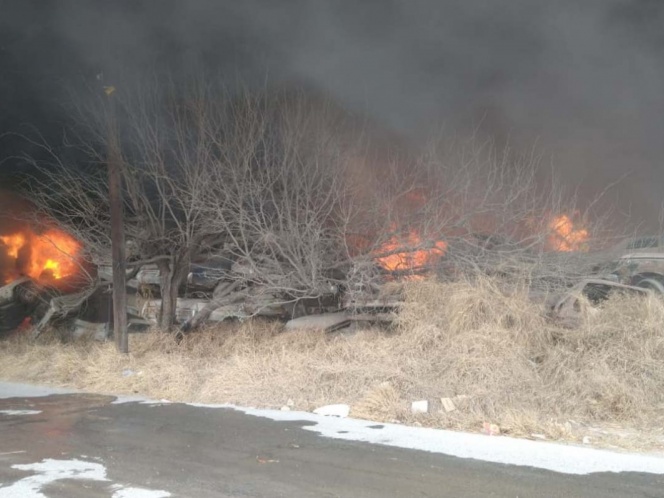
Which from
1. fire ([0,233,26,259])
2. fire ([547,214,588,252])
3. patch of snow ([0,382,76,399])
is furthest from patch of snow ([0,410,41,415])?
fire ([0,233,26,259])

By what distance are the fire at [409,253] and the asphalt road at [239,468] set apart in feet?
11.8

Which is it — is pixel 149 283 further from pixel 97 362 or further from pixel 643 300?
pixel 643 300

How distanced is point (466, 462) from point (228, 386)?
3.52 metres

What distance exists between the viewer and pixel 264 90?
8.67 m

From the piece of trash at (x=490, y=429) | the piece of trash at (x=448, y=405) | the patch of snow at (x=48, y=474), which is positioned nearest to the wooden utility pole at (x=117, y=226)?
the patch of snow at (x=48, y=474)

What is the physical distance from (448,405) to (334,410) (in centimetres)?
113

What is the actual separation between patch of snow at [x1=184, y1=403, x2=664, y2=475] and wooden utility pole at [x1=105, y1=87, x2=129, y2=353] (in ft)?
14.1

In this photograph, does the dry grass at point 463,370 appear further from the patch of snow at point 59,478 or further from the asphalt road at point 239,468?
the patch of snow at point 59,478

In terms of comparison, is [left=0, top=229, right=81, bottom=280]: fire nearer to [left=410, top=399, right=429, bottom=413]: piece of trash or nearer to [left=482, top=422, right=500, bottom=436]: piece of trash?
[left=410, top=399, right=429, bottom=413]: piece of trash

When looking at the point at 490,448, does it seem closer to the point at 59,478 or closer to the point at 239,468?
the point at 239,468

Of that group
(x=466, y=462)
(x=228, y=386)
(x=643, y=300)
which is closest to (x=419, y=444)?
(x=466, y=462)

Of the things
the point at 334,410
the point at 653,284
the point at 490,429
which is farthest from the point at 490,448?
A: the point at 653,284

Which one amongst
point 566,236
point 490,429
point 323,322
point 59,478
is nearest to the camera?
point 59,478

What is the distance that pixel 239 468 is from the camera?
3.93m
